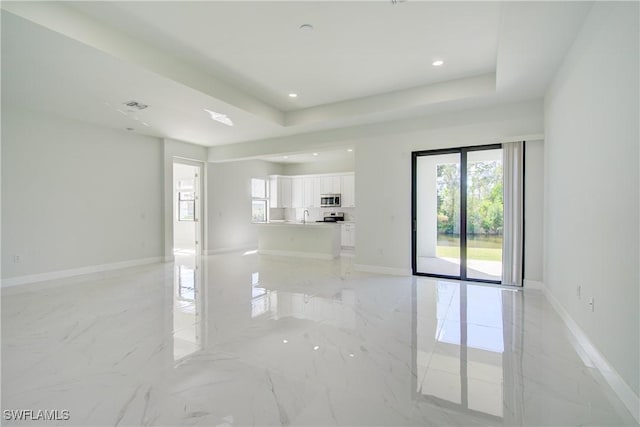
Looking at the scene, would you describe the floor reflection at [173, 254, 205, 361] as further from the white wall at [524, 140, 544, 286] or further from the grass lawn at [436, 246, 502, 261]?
the white wall at [524, 140, 544, 286]

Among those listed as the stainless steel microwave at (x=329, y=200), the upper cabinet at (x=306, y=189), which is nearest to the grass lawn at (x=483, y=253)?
the upper cabinet at (x=306, y=189)

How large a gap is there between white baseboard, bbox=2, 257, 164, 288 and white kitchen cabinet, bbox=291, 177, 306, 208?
4.78m

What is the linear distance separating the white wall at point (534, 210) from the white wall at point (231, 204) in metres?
7.33

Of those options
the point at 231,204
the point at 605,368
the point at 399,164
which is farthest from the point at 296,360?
the point at 231,204

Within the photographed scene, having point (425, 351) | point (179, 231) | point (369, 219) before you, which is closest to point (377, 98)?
point (369, 219)

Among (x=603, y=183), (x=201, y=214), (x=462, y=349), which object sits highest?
(x=603, y=183)

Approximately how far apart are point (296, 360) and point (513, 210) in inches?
165

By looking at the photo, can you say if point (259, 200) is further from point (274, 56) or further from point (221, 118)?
point (274, 56)

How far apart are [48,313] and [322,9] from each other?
4.63 m

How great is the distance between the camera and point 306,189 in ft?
34.9

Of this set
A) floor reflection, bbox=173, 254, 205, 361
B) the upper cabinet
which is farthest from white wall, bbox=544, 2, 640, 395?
the upper cabinet

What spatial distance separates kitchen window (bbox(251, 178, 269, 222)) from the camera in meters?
10.2

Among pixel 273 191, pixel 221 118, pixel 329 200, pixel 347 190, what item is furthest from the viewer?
pixel 273 191

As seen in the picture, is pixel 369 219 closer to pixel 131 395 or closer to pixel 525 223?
pixel 525 223
